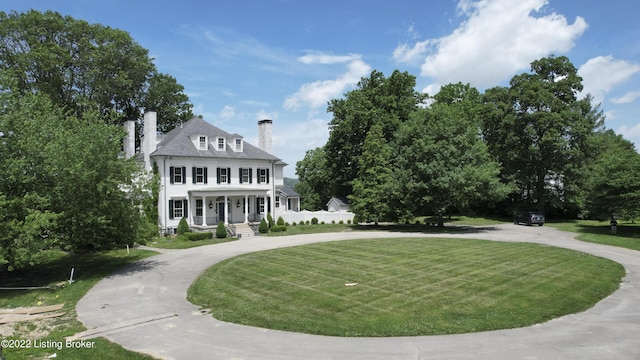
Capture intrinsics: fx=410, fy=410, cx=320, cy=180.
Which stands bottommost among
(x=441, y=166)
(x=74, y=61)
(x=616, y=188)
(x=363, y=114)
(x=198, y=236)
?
(x=198, y=236)

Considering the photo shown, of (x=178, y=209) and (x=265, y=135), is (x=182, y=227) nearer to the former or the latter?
(x=178, y=209)

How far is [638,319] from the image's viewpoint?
1049cm

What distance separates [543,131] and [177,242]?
123ft

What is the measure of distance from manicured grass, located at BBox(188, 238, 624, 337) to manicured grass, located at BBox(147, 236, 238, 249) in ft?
23.3

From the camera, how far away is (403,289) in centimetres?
1348

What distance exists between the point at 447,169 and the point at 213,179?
1937cm

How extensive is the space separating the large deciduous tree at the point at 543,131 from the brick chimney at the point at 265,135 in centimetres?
2438

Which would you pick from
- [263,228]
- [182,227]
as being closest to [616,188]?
[263,228]

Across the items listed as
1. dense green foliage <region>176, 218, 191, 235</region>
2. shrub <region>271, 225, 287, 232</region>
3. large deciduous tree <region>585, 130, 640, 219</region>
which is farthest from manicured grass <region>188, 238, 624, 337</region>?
shrub <region>271, 225, 287, 232</region>

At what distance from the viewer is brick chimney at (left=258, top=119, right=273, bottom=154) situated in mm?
40344

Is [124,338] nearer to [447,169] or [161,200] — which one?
[161,200]

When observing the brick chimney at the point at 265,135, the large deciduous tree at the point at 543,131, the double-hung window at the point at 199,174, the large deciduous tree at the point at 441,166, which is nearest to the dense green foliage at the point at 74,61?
the double-hung window at the point at 199,174

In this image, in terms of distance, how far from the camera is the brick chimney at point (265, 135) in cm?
4034

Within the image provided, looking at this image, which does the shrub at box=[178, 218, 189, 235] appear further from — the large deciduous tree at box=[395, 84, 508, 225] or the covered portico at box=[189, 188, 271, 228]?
the large deciduous tree at box=[395, 84, 508, 225]
